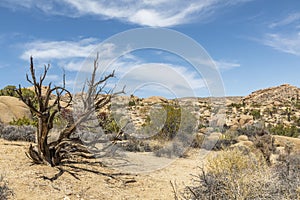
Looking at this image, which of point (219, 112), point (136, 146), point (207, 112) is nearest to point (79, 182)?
point (136, 146)

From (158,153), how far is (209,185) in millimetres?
6911

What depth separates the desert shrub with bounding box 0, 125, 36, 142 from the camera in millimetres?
10472

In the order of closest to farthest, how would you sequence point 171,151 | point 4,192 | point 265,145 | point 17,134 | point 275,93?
point 4,192 < point 17,134 < point 265,145 < point 171,151 < point 275,93

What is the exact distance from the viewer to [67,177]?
7082 millimetres

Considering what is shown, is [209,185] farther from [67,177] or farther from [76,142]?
[76,142]

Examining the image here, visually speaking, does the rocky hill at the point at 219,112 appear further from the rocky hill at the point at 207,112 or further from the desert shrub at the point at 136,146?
the desert shrub at the point at 136,146

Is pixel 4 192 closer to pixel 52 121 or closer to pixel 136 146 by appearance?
pixel 52 121

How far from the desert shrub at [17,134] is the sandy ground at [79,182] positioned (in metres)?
1.46

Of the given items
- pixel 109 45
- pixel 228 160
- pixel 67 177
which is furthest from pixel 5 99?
pixel 228 160

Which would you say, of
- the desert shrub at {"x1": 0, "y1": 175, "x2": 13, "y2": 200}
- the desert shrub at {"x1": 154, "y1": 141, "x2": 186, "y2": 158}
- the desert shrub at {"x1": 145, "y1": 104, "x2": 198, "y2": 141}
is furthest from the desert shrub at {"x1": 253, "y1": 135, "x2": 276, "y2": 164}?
the desert shrub at {"x1": 0, "y1": 175, "x2": 13, "y2": 200}

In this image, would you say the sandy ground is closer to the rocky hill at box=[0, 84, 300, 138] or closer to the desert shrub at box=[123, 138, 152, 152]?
the desert shrub at box=[123, 138, 152, 152]

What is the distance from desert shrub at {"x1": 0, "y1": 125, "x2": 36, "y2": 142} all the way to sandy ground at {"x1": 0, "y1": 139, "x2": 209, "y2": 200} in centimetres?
146

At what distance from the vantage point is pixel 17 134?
10570 mm

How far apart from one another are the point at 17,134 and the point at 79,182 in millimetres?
4609
